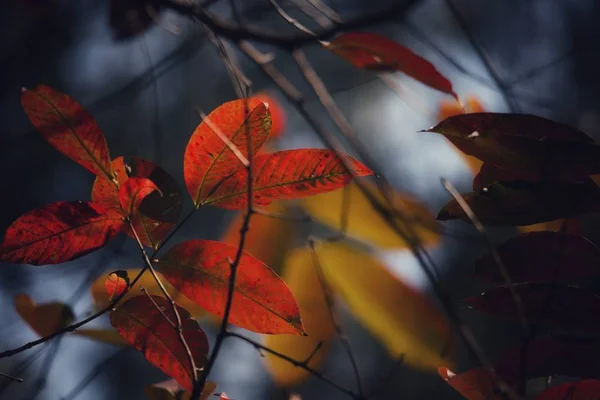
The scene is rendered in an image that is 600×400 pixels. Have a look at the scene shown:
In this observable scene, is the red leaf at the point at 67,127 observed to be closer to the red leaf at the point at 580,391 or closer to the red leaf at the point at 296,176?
the red leaf at the point at 296,176

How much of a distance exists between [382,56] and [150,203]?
0.23 meters

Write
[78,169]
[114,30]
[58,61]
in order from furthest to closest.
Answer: [78,169] → [58,61] → [114,30]

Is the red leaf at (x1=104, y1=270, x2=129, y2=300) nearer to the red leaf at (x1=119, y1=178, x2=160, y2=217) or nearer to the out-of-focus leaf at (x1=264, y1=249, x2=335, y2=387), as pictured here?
the red leaf at (x1=119, y1=178, x2=160, y2=217)

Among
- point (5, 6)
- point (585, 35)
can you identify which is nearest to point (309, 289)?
point (5, 6)

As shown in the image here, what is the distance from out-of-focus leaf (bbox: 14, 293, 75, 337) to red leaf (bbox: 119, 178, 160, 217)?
0.21m

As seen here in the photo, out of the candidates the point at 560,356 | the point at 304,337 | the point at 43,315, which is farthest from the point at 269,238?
the point at 560,356

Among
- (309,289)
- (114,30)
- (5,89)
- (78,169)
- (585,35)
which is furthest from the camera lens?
(585,35)

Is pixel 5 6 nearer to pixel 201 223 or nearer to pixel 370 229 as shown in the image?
pixel 201 223

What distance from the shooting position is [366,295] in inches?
26.3

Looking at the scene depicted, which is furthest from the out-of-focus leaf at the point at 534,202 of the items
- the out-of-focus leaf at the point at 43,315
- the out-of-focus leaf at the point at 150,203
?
the out-of-focus leaf at the point at 43,315

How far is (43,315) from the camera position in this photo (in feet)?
2.09

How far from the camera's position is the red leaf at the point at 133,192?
0.49 m

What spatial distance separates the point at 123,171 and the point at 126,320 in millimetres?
126

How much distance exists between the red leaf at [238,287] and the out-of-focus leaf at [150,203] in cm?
2
